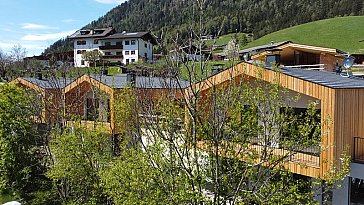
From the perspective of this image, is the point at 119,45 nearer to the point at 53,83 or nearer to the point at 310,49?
the point at 53,83

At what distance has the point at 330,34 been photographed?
69.1 metres

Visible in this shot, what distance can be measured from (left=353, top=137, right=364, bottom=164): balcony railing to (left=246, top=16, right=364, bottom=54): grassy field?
161ft

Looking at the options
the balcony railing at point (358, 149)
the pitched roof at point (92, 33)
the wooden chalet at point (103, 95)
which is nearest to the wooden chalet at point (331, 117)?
the balcony railing at point (358, 149)

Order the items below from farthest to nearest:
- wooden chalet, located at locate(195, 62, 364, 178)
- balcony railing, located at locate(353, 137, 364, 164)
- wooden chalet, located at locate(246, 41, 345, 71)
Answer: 1. wooden chalet, located at locate(246, 41, 345, 71)
2. balcony railing, located at locate(353, 137, 364, 164)
3. wooden chalet, located at locate(195, 62, 364, 178)

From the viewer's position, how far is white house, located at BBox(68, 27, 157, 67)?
223 ft

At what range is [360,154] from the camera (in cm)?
1237

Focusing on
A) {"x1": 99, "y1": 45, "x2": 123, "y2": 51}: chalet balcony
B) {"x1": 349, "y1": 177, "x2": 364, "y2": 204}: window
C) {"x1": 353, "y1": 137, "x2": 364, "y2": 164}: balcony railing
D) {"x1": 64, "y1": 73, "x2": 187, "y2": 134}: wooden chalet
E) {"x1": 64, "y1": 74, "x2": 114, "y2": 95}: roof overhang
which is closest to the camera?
{"x1": 349, "y1": 177, "x2": 364, "y2": 204}: window

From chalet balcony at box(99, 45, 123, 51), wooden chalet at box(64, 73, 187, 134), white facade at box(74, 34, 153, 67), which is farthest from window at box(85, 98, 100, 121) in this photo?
chalet balcony at box(99, 45, 123, 51)

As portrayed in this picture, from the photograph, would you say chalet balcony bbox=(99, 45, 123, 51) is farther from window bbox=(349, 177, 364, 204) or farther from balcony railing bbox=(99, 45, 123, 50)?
window bbox=(349, 177, 364, 204)

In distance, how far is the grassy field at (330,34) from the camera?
62.6 metres

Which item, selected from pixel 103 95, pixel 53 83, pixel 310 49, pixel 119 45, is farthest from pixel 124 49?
pixel 103 95

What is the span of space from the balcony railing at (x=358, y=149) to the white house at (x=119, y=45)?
5438 cm

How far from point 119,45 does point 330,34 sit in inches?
1528

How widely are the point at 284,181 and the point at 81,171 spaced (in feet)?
24.9
